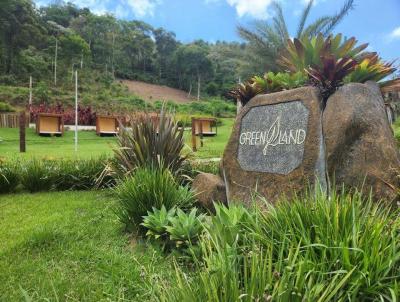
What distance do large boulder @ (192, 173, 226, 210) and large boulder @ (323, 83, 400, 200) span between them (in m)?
1.39

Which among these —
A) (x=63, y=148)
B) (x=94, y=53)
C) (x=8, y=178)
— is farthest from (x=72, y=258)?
(x=94, y=53)

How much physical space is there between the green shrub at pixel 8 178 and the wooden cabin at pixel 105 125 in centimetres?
1298

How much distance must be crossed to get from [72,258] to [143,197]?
0.99 metres

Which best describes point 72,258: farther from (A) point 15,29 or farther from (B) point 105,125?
(A) point 15,29

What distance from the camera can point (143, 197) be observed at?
13.4 feet

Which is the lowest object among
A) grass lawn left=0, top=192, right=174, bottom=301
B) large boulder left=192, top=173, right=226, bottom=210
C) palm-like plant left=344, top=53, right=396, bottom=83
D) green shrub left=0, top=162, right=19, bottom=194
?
grass lawn left=0, top=192, right=174, bottom=301

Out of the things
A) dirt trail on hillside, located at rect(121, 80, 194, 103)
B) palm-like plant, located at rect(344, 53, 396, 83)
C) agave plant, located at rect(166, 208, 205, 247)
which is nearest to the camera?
agave plant, located at rect(166, 208, 205, 247)

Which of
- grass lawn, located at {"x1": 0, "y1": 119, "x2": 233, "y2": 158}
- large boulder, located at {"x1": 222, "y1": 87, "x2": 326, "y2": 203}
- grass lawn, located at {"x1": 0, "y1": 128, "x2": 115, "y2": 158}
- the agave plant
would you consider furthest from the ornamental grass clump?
grass lawn, located at {"x1": 0, "y1": 128, "x2": 115, "y2": 158}

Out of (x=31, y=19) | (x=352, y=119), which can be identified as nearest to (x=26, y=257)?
(x=352, y=119)

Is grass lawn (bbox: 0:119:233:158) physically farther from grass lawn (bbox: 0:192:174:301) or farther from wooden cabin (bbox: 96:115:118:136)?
wooden cabin (bbox: 96:115:118:136)

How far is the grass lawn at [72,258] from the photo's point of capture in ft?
8.63

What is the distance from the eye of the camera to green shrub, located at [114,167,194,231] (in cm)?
407

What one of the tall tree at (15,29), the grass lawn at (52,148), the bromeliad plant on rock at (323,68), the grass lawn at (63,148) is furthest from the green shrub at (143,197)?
the tall tree at (15,29)

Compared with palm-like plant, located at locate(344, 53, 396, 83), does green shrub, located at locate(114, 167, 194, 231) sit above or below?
below
